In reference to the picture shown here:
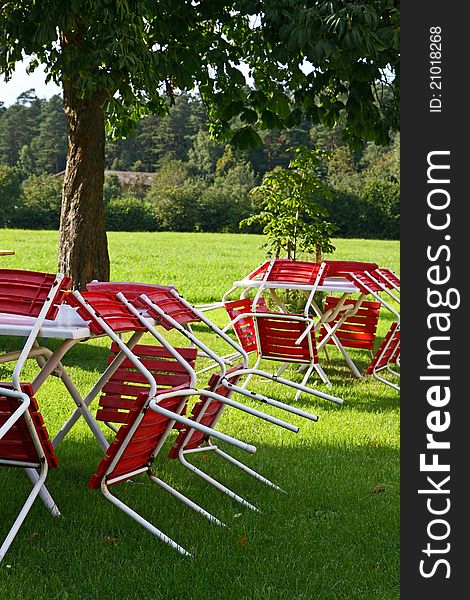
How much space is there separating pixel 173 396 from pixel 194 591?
3.08 feet

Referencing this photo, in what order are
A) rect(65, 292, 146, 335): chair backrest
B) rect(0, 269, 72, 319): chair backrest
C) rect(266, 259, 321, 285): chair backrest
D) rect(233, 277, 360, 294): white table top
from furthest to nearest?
rect(266, 259, 321, 285): chair backrest → rect(233, 277, 360, 294): white table top → rect(65, 292, 146, 335): chair backrest → rect(0, 269, 72, 319): chair backrest

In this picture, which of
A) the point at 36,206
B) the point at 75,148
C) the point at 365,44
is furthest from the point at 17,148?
the point at 365,44

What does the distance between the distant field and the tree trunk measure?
574 centimetres

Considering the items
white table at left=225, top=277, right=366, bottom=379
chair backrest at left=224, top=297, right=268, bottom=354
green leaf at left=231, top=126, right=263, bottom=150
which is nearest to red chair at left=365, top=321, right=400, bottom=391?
white table at left=225, top=277, right=366, bottom=379

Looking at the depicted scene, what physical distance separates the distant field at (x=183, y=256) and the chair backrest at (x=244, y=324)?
9251mm

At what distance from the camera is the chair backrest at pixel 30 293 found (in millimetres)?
4391

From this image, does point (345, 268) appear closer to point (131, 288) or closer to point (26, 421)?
point (131, 288)

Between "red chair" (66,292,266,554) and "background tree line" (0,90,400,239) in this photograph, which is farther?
"background tree line" (0,90,400,239)

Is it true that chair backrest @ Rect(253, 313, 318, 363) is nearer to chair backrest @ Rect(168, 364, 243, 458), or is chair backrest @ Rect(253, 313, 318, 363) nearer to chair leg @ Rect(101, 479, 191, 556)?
chair backrest @ Rect(168, 364, 243, 458)

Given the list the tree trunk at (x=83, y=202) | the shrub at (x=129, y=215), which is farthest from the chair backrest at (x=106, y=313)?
the shrub at (x=129, y=215)

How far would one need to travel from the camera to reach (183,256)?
31172 millimetres

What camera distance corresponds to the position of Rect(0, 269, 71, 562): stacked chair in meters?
4.08

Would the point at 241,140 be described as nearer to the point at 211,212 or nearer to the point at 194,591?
the point at 194,591

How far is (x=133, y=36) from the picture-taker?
28.3ft
